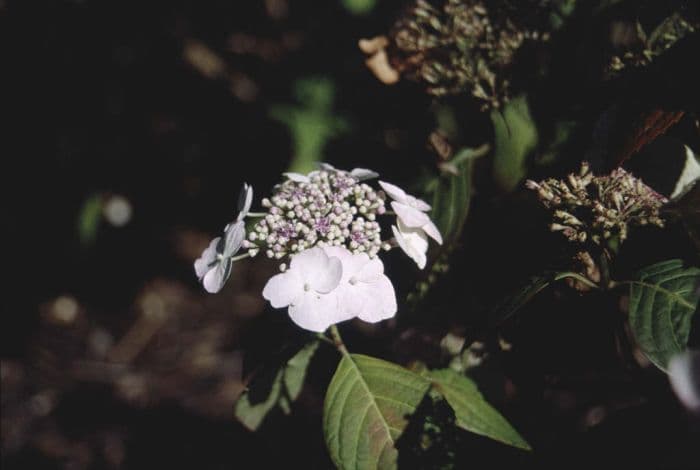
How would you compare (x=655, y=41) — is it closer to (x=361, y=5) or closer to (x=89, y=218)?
(x=361, y=5)

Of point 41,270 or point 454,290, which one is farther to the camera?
point 41,270

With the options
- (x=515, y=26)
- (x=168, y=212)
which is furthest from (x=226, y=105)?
(x=515, y=26)

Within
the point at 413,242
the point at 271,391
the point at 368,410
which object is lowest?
the point at 271,391

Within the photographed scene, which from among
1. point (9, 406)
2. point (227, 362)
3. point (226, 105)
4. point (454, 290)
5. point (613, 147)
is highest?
point (613, 147)

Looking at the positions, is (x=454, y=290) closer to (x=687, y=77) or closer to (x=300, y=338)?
(x=300, y=338)

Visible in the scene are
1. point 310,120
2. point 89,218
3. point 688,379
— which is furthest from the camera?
point 89,218

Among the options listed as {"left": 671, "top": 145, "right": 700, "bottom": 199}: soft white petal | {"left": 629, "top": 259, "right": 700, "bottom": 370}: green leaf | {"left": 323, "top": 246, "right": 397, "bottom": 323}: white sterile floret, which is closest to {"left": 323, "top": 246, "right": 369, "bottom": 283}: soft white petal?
{"left": 323, "top": 246, "right": 397, "bottom": 323}: white sterile floret

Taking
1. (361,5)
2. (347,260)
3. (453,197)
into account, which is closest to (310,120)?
(361,5)
